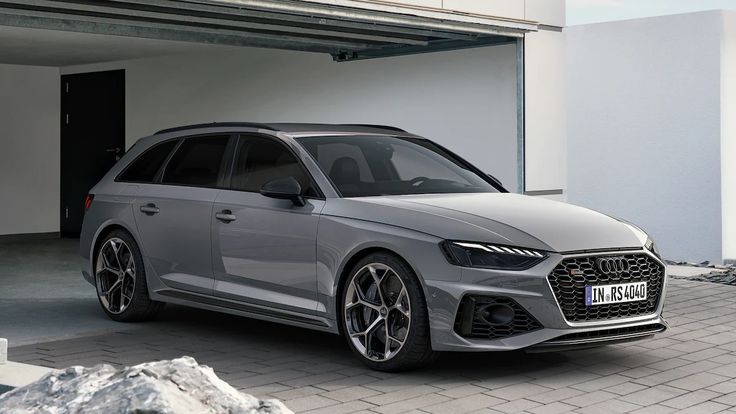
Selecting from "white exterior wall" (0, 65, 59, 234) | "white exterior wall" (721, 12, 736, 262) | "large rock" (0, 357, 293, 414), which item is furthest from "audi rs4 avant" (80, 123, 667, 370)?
"white exterior wall" (721, 12, 736, 262)

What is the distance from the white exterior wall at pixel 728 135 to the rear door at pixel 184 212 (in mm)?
11419

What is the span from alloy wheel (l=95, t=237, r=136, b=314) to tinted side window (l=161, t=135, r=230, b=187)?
0.68m

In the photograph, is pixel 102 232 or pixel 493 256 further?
pixel 102 232

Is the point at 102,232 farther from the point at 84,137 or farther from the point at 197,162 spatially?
the point at 84,137

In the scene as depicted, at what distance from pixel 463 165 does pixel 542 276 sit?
213 cm

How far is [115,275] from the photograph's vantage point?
934 centimetres

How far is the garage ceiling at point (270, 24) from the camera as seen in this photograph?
34.0 ft

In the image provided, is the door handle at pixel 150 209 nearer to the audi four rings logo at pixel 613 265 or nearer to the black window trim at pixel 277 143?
the black window trim at pixel 277 143

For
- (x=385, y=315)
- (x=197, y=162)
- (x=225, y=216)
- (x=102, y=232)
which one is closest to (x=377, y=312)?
(x=385, y=315)

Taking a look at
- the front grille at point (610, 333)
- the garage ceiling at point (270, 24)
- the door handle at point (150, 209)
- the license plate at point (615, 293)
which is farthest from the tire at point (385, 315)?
the garage ceiling at point (270, 24)

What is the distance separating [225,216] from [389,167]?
1.19m

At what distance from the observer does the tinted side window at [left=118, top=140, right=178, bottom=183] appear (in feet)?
30.2

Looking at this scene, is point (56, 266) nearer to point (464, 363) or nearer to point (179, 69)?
point (179, 69)

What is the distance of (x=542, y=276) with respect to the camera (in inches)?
269
